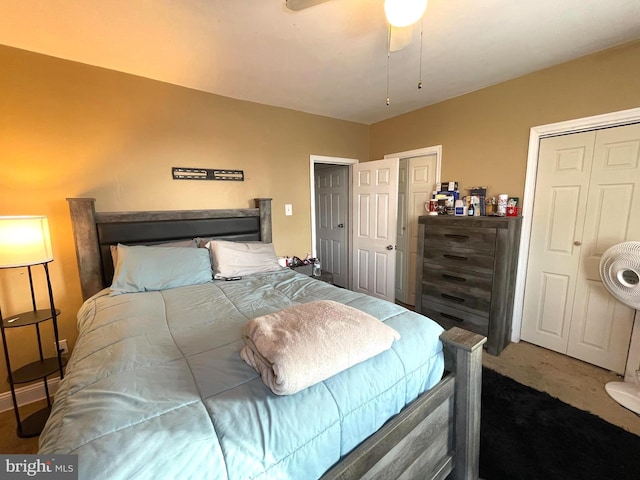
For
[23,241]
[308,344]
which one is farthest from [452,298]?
[23,241]

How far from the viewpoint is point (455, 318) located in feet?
8.83

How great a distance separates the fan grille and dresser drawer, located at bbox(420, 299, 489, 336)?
88cm

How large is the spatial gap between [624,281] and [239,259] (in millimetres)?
2884

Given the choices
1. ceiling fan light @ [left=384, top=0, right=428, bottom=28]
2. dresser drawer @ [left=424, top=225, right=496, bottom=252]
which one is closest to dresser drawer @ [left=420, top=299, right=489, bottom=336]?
dresser drawer @ [left=424, top=225, right=496, bottom=252]

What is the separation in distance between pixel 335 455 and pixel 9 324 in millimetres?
2170

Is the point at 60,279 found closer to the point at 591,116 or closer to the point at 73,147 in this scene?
the point at 73,147

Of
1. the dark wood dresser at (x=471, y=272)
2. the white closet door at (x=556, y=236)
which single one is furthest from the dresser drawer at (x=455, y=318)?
the white closet door at (x=556, y=236)

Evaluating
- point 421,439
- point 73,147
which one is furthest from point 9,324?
point 421,439

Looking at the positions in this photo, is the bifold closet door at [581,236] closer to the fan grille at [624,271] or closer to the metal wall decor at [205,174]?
the fan grille at [624,271]

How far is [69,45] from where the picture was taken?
1.81 meters

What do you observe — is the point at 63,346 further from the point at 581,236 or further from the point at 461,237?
the point at 581,236

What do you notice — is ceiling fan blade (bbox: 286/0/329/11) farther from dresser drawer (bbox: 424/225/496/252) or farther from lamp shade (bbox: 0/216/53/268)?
dresser drawer (bbox: 424/225/496/252)

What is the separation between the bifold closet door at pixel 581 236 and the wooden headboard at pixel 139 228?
271 centimetres

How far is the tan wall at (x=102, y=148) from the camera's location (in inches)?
74.2
